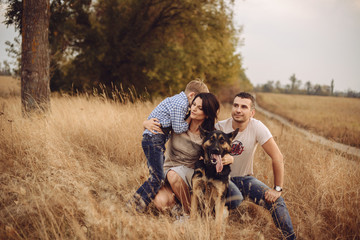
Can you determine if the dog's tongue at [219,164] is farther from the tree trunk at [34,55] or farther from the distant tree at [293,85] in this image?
the distant tree at [293,85]

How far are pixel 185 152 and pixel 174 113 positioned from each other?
1.99 feet

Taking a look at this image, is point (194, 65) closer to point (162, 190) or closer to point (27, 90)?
point (27, 90)

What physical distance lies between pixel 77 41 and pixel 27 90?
306 inches

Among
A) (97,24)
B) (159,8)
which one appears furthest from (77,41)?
(159,8)

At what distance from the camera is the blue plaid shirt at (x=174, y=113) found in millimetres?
3000

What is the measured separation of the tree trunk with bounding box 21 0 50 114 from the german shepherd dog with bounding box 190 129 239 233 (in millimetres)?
4326

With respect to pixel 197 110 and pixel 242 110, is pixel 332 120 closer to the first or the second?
pixel 242 110

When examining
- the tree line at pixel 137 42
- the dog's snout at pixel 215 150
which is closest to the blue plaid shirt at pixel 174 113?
the dog's snout at pixel 215 150

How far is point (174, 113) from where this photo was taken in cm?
302

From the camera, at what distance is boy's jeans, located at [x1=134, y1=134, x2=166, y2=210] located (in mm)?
2918

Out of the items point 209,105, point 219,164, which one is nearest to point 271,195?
point 219,164

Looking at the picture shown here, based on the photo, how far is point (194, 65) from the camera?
12312 mm

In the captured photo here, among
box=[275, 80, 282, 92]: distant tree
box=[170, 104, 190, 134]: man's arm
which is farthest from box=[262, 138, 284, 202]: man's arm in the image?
box=[275, 80, 282, 92]: distant tree

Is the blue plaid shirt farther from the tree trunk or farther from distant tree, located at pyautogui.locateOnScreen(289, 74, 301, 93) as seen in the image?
distant tree, located at pyautogui.locateOnScreen(289, 74, 301, 93)
